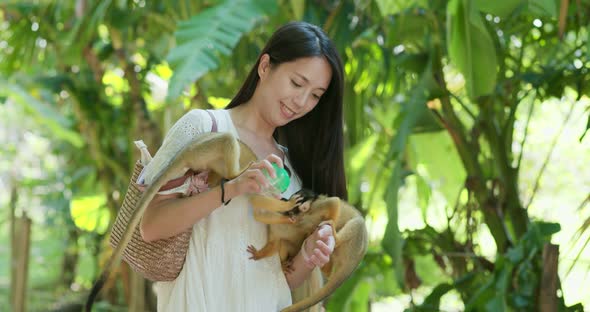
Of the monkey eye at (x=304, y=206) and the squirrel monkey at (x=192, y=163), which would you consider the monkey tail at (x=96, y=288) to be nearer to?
the squirrel monkey at (x=192, y=163)

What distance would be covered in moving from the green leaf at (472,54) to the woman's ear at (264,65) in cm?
80

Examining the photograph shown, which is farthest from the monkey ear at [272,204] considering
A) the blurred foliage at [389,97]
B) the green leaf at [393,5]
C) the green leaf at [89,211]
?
the green leaf at [89,211]

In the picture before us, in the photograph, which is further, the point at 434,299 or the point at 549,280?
the point at 434,299

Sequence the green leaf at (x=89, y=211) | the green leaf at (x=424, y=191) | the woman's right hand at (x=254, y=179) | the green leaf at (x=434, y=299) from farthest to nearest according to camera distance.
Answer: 1. the green leaf at (x=89, y=211)
2. the green leaf at (x=424, y=191)
3. the green leaf at (x=434, y=299)
4. the woman's right hand at (x=254, y=179)

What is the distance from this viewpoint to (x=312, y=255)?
1.16m

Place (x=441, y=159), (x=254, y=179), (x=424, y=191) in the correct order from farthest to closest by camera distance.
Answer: (x=441, y=159)
(x=424, y=191)
(x=254, y=179)

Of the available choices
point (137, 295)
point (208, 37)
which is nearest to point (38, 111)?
point (137, 295)

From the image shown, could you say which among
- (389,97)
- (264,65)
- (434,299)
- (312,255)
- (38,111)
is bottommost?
(434,299)

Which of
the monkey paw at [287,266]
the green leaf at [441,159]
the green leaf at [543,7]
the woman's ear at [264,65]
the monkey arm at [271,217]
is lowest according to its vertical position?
the monkey paw at [287,266]

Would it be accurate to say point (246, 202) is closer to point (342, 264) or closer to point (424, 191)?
point (342, 264)

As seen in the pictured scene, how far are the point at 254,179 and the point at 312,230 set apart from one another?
0.21 m

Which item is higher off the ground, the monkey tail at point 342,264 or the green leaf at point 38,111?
the green leaf at point 38,111

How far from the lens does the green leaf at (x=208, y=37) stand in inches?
80.7

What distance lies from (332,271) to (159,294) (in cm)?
31
